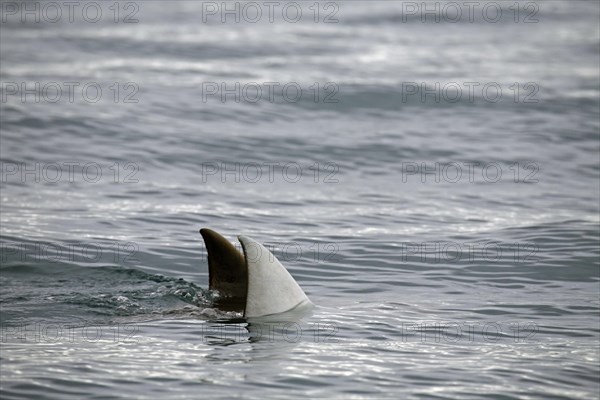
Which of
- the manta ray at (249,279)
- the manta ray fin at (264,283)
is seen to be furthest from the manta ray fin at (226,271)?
the manta ray fin at (264,283)

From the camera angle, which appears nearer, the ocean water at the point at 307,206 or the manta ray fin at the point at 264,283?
the ocean water at the point at 307,206

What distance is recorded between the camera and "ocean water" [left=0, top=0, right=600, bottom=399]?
8.11 meters

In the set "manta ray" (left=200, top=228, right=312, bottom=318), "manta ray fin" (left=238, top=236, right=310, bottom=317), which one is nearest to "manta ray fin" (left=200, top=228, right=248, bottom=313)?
"manta ray" (left=200, top=228, right=312, bottom=318)

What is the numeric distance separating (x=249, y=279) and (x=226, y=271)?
23.0 inches

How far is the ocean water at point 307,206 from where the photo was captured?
26.6 ft

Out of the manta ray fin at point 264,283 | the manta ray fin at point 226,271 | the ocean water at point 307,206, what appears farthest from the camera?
the manta ray fin at point 226,271

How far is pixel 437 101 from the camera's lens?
21703mm

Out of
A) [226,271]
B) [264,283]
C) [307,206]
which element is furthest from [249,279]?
[307,206]

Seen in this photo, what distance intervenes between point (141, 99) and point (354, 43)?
8.75 m

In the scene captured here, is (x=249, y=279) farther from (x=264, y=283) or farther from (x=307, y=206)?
(x=307, y=206)

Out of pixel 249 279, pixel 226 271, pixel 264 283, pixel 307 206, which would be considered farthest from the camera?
pixel 307 206

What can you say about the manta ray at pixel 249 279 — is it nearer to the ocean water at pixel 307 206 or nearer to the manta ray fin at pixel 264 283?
the manta ray fin at pixel 264 283

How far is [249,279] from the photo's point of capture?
860 centimetres

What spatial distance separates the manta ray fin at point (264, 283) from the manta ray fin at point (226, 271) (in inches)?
5.9
